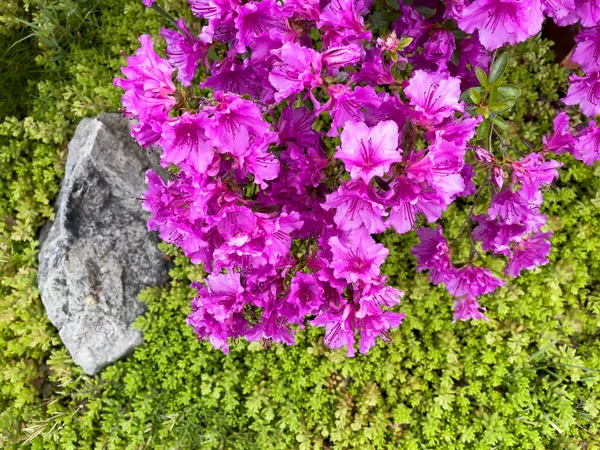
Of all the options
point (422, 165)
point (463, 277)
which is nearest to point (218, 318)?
point (422, 165)

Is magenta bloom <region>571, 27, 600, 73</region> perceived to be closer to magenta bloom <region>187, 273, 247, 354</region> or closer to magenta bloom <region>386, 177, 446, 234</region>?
magenta bloom <region>386, 177, 446, 234</region>

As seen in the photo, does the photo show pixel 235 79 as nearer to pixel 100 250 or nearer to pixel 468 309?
pixel 468 309

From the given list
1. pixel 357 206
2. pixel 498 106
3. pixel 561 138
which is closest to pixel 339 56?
pixel 357 206

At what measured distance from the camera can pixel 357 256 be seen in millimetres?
1587

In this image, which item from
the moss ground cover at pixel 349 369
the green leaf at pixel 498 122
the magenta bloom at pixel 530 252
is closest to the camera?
the green leaf at pixel 498 122

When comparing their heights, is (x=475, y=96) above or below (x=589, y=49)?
below

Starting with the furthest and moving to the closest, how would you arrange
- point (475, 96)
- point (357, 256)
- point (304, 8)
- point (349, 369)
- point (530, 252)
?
point (349, 369) < point (530, 252) < point (475, 96) < point (357, 256) < point (304, 8)

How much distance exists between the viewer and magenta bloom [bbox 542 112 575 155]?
6.34 feet

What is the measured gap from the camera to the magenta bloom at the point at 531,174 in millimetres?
1818

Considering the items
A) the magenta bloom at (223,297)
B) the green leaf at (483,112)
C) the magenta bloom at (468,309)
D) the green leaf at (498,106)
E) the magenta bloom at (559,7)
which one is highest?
the magenta bloom at (559,7)

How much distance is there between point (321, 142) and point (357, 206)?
1.33ft

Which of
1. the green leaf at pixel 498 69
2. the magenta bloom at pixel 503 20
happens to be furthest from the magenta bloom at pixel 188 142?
the green leaf at pixel 498 69

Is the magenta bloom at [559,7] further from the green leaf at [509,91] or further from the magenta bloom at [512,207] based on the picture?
the magenta bloom at [512,207]

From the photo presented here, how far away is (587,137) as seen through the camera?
1.93 meters
